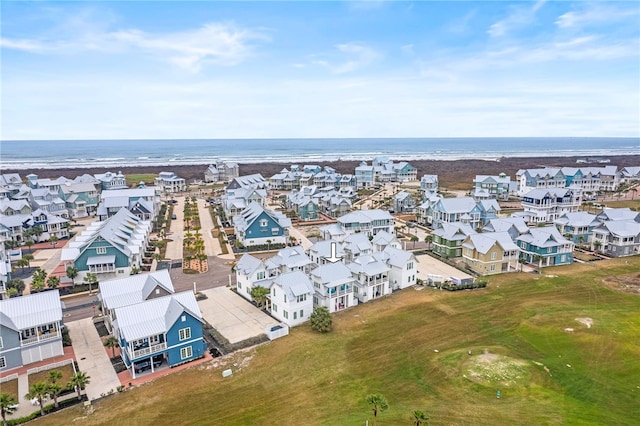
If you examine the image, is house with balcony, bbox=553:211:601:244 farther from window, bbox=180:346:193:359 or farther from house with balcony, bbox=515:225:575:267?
window, bbox=180:346:193:359

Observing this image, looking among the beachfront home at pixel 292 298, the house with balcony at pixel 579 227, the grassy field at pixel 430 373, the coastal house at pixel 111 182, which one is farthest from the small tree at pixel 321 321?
the coastal house at pixel 111 182

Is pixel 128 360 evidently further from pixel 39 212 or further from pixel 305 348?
pixel 39 212

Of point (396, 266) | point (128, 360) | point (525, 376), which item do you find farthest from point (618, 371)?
point (128, 360)

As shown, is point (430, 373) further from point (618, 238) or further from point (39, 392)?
point (618, 238)

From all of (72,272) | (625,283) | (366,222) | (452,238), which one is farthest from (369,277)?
(72,272)

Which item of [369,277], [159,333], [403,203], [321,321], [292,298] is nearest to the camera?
[159,333]

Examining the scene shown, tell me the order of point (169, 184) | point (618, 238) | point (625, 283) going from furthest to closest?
1. point (169, 184)
2. point (618, 238)
3. point (625, 283)
